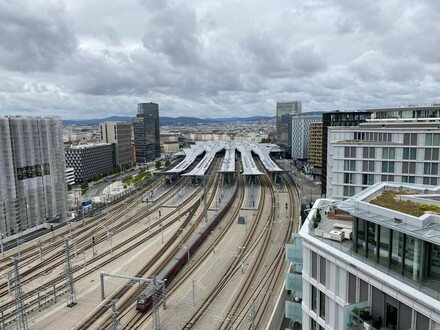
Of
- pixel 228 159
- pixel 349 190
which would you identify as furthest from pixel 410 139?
pixel 228 159

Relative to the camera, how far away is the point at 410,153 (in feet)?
151

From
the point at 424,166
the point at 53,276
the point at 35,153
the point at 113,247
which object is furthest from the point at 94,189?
the point at 424,166

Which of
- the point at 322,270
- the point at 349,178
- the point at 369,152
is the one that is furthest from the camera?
the point at 349,178

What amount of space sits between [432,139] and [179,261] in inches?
1506

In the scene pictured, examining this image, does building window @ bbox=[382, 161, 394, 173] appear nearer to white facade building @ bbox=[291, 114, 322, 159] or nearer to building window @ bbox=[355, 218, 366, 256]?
building window @ bbox=[355, 218, 366, 256]

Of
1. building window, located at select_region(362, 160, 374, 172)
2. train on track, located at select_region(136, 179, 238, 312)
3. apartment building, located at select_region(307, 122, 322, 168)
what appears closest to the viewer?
train on track, located at select_region(136, 179, 238, 312)

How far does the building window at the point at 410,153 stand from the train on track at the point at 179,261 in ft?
111

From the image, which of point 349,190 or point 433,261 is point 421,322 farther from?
point 349,190

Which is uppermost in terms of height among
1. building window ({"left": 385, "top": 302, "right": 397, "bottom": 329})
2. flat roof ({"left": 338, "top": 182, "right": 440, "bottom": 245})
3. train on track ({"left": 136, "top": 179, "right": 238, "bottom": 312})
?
flat roof ({"left": 338, "top": 182, "right": 440, "bottom": 245})

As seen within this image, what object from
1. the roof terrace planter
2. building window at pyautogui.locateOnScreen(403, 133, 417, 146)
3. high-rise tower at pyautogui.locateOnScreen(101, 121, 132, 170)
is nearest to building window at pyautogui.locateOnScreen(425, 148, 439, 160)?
building window at pyautogui.locateOnScreen(403, 133, 417, 146)

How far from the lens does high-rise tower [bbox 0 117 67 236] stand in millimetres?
67500

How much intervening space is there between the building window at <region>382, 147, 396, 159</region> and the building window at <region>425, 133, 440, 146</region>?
4092mm

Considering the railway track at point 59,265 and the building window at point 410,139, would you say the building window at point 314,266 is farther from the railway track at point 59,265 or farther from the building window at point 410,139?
the railway track at point 59,265

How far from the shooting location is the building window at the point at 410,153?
45.8m
